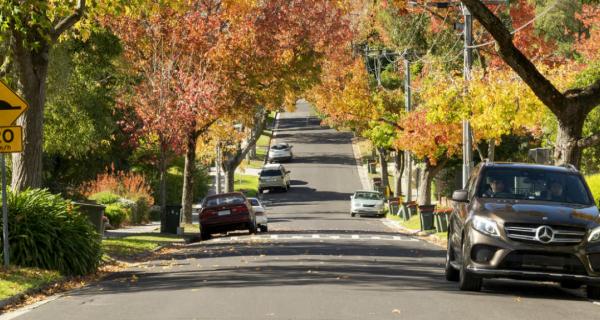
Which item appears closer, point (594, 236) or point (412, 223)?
point (594, 236)

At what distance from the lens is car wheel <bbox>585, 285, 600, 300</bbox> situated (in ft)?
51.8

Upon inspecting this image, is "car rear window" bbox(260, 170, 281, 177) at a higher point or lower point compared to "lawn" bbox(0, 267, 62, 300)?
higher

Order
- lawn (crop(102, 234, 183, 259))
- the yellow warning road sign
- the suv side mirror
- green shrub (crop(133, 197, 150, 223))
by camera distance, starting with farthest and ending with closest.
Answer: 1. green shrub (crop(133, 197, 150, 223))
2. lawn (crop(102, 234, 183, 259))
3. the yellow warning road sign
4. the suv side mirror

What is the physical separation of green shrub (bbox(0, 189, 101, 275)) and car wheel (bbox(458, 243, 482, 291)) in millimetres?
7581

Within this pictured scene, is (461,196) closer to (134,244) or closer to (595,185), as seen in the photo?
(134,244)

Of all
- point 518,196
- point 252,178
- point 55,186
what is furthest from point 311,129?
point 518,196

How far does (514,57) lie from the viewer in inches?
930

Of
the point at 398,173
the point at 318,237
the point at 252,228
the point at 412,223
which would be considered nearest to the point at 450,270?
the point at 318,237

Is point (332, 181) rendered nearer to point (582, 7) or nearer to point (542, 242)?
point (582, 7)

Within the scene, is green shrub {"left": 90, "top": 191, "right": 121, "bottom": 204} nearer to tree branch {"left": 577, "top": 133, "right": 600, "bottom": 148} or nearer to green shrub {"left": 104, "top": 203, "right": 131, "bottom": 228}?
green shrub {"left": 104, "top": 203, "right": 131, "bottom": 228}

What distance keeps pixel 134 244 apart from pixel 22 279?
12.7 meters

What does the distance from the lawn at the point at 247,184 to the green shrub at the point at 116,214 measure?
31249 millimetres

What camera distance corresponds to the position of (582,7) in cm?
6450

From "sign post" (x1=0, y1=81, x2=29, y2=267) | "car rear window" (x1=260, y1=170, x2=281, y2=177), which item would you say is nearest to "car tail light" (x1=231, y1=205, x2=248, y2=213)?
"sign post" (x1=0, y1=81, x2=29, y2=267)
